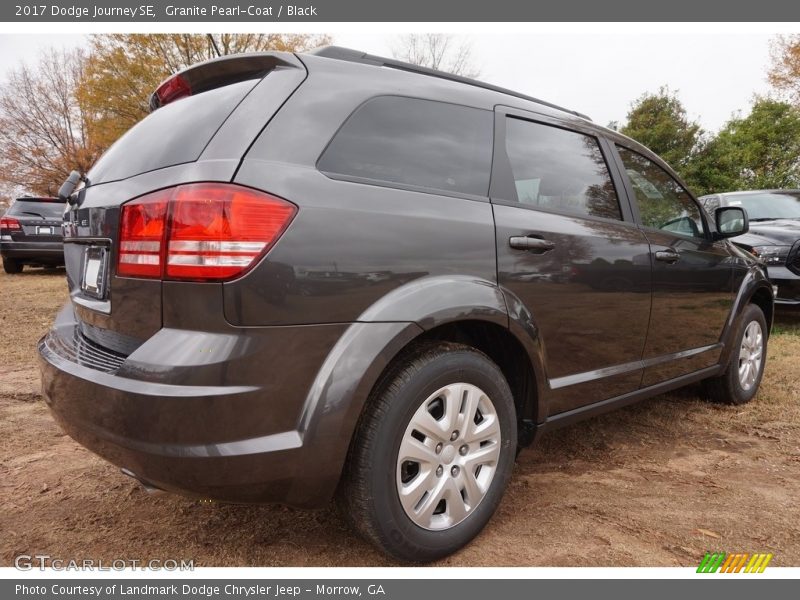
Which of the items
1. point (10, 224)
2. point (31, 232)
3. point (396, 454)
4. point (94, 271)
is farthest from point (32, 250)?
point (396, 454)

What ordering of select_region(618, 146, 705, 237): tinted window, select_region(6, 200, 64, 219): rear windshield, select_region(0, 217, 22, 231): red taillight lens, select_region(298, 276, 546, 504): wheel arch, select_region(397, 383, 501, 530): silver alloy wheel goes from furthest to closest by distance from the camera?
select_region(6, 200, 64, 219): rear windshield → select_region(0, 217, 22, 231): red taillight lens → select_region(618, 146, 705, 237): tinted window → select_region(397, 383, 501, 530): silver alloy wheel → select_region(298, 276, 546, 504): wheel arch

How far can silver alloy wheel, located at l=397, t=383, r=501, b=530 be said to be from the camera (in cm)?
180

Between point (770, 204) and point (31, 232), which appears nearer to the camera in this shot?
point (770, 204)

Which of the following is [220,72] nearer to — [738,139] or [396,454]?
[396,454]

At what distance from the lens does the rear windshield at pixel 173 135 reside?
5.58ft

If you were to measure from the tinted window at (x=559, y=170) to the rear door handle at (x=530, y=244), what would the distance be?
0.64 ft

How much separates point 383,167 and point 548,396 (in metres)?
1.18

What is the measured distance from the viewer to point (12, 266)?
469 inches

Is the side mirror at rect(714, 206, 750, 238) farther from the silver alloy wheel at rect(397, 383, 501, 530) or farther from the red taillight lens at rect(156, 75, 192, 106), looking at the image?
the red taillight lens at rect(156, 75, 192, 106)

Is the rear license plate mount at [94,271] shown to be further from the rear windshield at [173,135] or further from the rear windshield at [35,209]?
the rear windshield at [35,209]

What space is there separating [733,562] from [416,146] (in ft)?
6.31

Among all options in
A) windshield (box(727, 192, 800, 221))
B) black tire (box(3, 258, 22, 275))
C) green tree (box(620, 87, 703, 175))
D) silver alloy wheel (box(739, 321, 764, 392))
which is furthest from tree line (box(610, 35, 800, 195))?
black tire (box(3, 258, 22, 275))

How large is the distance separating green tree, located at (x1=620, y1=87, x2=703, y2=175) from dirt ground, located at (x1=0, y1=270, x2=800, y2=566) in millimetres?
23497

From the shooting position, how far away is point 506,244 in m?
2.07
